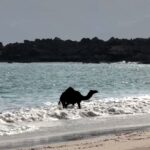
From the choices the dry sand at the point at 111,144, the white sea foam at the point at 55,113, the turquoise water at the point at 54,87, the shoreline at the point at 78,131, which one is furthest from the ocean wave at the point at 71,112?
the dry sand at the point at 111,144

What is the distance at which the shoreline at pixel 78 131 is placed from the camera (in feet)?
45.1

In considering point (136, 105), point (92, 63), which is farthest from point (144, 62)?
point (136, 105)

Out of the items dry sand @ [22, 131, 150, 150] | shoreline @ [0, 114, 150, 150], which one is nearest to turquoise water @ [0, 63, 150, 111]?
shoreline @ [0, 114, 150, 150]

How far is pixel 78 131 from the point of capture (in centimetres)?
1573

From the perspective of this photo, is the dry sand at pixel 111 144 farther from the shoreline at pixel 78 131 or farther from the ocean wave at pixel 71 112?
the ocean wave at pixel 71 112

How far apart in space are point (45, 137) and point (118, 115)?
250 inches

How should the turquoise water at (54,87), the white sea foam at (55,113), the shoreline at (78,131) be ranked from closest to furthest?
the shoreline at (78,131) < the white sea foam at (55,113) < the turquoise water at (54,87)

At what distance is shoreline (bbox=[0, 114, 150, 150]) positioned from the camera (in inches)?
541

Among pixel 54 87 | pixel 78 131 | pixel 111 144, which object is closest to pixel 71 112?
pixel 78 131

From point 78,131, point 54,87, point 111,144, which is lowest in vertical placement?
point 54,87

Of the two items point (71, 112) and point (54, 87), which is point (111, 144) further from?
point (54, 87)

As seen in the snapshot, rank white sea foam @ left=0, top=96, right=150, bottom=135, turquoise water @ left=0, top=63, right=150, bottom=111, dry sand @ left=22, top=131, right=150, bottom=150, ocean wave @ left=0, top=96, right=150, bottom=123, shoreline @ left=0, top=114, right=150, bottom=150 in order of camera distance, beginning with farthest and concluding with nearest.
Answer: turquoise water @ left=0, top=63, right=150, bottom=111
ocean wave @ left=0, top=96, right=150, bottom=123
white sea foam @ left=0, top=96, right=150, bottom=135
shoreline @ left=0, top=114, right=150, bottom=150
dry sand @ left=22, top=131, right=150, bottom=150

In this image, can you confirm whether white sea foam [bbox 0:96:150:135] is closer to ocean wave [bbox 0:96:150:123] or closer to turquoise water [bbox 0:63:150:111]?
ocean wave [bbox 0:96:150:123]

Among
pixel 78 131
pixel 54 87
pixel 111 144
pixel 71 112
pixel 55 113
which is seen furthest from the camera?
pixel 54 87
